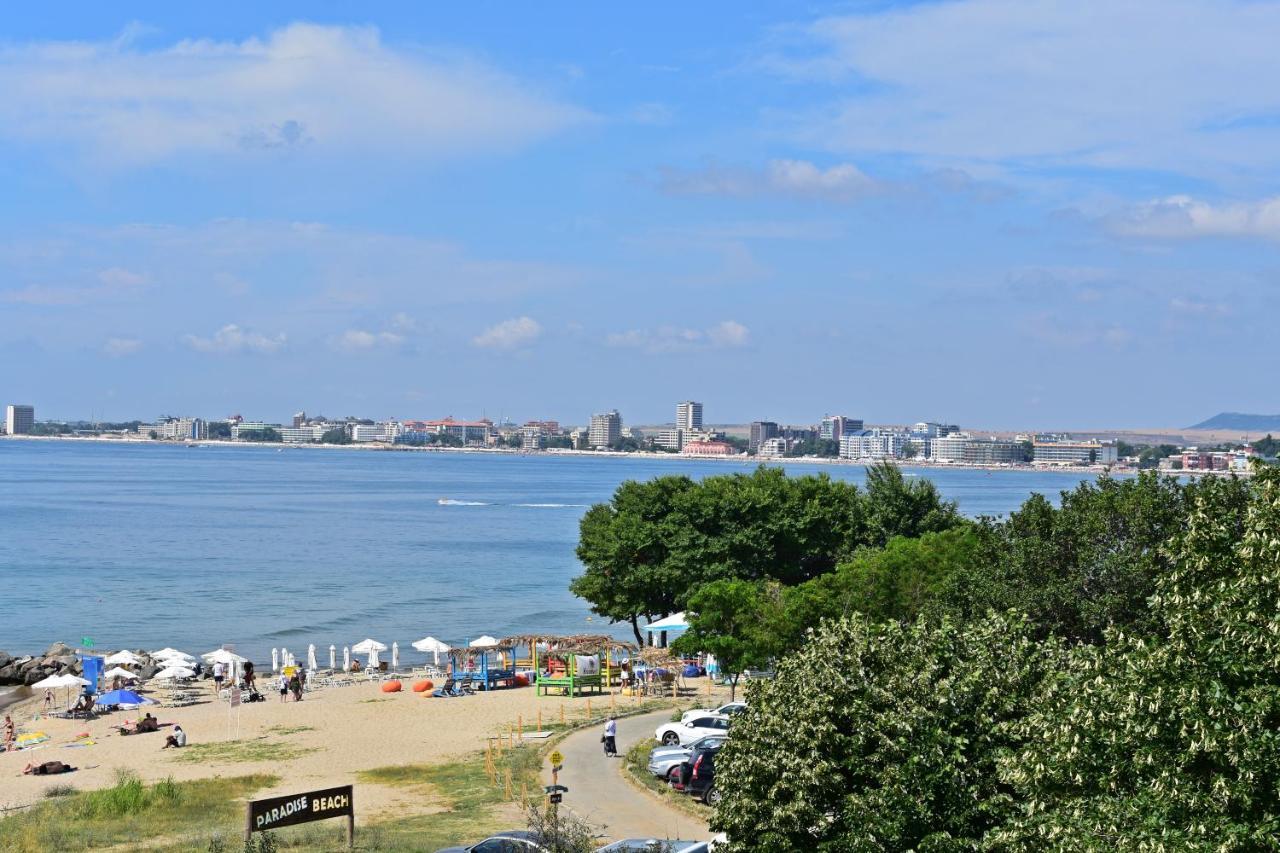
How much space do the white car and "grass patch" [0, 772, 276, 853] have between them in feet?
29.5

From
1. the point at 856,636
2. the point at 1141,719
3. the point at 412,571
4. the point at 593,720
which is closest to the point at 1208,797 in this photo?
the point at 1141,719

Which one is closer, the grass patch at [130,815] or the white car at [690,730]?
the grass patch at [130,815]

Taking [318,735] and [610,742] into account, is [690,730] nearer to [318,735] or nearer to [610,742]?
[610,742]

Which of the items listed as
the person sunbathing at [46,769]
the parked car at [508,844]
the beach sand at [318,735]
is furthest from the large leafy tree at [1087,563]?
the person sunbathing at [46,769]

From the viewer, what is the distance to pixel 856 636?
1595cm

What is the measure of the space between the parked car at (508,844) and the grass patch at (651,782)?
14.8 feet

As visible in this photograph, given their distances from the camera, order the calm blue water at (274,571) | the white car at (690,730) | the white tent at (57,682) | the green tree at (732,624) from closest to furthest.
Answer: the white car at (690,730) → the green tree at (732,624) → the white tent at (57,682) → the calm blue water at (274,571)

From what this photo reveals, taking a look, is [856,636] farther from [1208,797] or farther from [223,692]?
[223,692]

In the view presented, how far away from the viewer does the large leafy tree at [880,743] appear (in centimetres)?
1430

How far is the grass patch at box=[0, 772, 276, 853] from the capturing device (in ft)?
77.1

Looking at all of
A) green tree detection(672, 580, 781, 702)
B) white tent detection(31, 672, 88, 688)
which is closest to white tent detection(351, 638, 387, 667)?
white tent detection(31, 672, 88, 688)

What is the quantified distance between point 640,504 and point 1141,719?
1612 inches

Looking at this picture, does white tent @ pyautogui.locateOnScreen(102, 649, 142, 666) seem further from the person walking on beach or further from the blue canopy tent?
the person walking on beach

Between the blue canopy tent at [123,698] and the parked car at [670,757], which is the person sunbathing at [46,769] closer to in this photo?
the blue canopy tent at [123,698]
